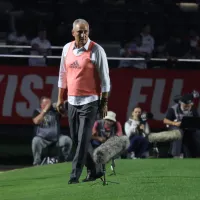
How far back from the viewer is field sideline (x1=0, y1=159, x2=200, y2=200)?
430 inches

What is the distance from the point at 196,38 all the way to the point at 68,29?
9.66 feet

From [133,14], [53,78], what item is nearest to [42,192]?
[53,78]

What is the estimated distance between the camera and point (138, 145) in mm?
19016

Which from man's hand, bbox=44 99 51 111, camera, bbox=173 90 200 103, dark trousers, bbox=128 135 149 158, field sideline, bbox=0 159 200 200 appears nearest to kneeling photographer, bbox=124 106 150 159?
dark trousers, bbox=128 135 149 158

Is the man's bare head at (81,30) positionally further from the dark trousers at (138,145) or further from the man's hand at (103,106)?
the dark trousers at (138,145)

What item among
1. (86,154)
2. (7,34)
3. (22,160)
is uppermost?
(7,34)

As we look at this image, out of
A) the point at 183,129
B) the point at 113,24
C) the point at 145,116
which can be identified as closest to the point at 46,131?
the point at 145,116

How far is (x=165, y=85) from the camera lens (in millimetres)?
20188

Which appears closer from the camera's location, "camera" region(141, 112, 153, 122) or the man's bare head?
the man's bare head

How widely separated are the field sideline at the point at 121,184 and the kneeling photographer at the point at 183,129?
117 inches

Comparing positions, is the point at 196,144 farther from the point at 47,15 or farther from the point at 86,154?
the point at 86,154

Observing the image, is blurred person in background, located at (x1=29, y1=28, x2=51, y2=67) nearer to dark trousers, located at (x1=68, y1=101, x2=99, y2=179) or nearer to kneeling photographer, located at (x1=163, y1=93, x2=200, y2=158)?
kneeling photographer, located at (x1=163, y1=93, x2=200, y2=158)

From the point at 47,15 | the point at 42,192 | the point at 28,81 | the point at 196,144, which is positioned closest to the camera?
the point at 42,192

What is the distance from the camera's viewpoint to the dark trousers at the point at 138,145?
62.2ft
